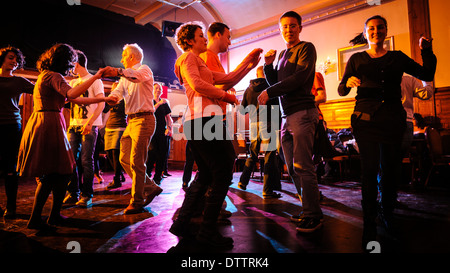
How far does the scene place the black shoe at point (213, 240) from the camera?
A: 5.35 feet

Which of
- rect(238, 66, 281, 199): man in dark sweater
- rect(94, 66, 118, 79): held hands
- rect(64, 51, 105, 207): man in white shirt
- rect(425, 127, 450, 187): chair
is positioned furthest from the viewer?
rect(425, 127, 450, 187): chair

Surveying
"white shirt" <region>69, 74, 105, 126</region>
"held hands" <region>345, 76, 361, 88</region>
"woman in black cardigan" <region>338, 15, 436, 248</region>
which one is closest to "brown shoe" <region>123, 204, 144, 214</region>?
"white shirt" <region>69, 74, 105, 126</region>

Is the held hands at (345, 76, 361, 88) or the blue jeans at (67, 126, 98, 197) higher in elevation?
the held hands at (345, 76, 361, 88)

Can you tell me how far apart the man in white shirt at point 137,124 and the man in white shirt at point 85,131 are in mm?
478

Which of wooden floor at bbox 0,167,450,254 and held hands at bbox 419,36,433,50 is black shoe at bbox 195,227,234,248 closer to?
wooden floor at bbox 0,167,450,254

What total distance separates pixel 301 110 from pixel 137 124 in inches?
61.4

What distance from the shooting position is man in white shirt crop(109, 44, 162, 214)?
2596mm

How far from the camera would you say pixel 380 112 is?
1765 millimetres

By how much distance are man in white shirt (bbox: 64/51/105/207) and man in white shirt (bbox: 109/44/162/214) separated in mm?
478

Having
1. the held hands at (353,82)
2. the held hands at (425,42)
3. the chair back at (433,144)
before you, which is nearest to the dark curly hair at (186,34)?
the held hands at (353,82)

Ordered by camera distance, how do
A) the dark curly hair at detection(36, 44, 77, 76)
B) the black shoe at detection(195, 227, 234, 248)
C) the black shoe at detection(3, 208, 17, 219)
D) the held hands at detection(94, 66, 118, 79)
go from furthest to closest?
the black shoe at detection(3, 208, 17, 219) < the dark curly hair at detection(36, 44, 77, 76) < the held hands at detection(94, 66, 118, 79) < the black shoe at detection(195, 227, 234, 248)

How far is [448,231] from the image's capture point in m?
1.91

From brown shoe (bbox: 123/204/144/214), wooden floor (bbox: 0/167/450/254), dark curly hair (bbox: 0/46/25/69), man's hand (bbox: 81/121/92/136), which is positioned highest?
dark curly hair (bbox: 0/46/25/69)
